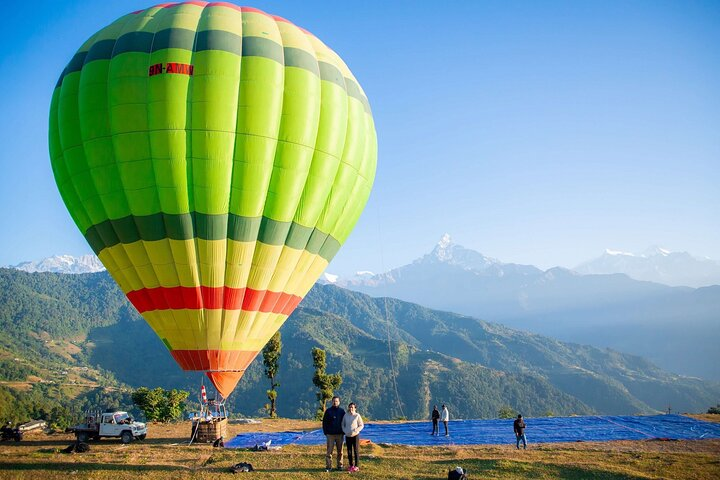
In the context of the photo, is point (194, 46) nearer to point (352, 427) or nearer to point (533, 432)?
point (352, 427)

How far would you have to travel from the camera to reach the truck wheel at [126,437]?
24925 mm

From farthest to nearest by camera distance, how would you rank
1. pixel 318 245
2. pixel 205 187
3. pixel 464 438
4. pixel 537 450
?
pixel 464 438 → pixel 318 245 → pixel 537 450 → pixel 205 187

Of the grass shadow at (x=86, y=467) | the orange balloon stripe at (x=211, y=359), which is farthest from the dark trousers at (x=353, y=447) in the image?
the orange balloon stripe at (x=211, y=359)

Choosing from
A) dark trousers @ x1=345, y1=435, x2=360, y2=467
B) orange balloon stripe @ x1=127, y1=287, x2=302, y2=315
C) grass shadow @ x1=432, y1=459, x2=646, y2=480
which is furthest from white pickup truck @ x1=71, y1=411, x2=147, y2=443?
grass shadow @ x1=432, y1=459, x2=646, y2=480

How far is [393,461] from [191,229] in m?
Result: 10.7

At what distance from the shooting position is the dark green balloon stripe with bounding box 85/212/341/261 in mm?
18859

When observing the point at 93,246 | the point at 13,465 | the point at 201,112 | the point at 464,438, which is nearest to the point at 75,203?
the point at 93,246

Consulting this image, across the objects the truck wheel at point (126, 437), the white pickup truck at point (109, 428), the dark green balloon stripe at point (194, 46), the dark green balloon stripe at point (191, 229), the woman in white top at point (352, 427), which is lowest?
the truck wheel at point (126, 437)

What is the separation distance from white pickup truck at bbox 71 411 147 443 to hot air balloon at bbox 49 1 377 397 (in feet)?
26.9

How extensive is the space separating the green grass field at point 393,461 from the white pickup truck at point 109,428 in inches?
78.9

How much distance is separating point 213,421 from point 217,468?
7.57 meters

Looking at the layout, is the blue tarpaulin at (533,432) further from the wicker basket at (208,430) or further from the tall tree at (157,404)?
the tall tree at (157,404)

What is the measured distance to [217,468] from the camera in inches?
625

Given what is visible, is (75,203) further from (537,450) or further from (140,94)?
(537,450)
